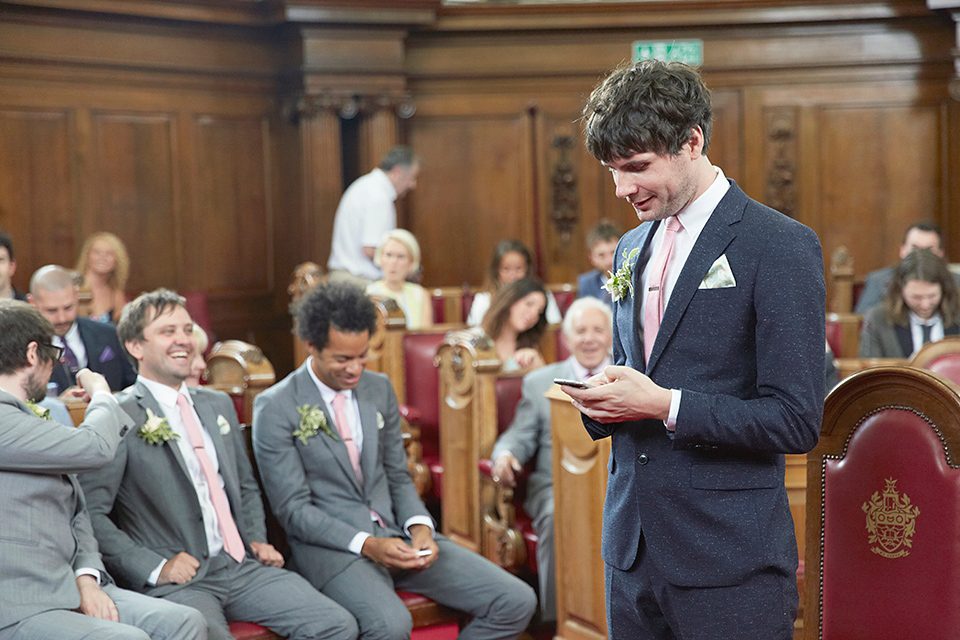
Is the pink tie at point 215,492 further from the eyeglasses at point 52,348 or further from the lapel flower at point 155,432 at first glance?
the eyeglasses at point 52,348

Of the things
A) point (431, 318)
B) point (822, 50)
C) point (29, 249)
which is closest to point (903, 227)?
point (822, 50)

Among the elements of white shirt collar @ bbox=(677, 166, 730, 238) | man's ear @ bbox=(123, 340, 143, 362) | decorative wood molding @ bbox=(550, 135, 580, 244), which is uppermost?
decorative wood molding @ bbox=(550, 135, 580, 244)

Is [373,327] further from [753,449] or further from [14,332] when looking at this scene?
[753,449]

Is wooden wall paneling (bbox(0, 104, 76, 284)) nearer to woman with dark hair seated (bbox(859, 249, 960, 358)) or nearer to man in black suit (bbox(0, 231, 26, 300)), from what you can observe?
man in black suit (bbox(0, 231, 26, 300))

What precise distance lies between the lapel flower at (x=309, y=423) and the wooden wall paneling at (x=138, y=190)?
414 cm

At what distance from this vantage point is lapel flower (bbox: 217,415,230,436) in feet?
9.89

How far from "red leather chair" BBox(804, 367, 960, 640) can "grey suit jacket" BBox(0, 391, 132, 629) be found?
66.7 inches

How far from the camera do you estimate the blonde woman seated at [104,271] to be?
559 centimetres

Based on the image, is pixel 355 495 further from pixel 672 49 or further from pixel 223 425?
pixel 672 49

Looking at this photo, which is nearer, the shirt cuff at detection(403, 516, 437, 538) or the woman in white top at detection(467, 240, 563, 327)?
the shirt cuff at detection(403, 516, 437, 538)

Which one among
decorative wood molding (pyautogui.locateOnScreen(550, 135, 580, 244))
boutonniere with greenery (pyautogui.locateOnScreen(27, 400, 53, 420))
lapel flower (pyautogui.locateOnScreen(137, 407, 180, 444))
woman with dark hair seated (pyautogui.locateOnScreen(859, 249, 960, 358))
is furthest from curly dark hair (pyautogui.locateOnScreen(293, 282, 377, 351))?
decorative wood molding (pyautogui.locateOnScreen(550, 135, 580, 244))

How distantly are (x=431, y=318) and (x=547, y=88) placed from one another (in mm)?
2701

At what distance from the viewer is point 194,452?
2.94 metres

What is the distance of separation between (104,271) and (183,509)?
3.14 metres
